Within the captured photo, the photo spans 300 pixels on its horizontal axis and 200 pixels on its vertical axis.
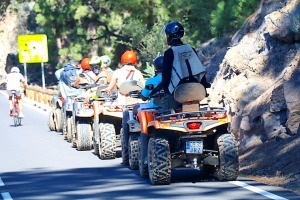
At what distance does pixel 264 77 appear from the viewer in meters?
20.5

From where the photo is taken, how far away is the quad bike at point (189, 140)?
1317 centimetres

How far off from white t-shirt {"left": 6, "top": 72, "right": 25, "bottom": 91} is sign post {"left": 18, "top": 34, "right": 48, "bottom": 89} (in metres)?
21.7

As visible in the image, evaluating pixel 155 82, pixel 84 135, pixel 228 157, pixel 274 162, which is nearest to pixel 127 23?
pixel 84 135

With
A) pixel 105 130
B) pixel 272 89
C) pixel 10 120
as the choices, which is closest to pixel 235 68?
pixel 272 89

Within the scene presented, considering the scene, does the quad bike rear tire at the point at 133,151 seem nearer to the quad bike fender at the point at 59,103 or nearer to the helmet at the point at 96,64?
the helmet at the point at 96,64

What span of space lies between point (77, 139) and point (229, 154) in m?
7.52

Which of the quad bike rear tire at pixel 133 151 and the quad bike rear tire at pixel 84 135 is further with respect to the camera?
the quad bike rear tire at pixel 84 135

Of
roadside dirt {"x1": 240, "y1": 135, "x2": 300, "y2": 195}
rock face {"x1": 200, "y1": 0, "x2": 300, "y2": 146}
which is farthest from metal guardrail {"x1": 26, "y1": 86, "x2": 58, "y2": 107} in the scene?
roadside dirt {"x1": 240, "y1": 135, "x2": 300, "y2": 195}

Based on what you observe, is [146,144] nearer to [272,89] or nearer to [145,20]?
[272,89]

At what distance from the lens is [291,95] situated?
54.4 feet

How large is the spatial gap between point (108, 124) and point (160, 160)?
4812 mm

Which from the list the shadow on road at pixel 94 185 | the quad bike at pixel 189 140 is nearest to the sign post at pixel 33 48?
the shadow on road at pixel 94 185

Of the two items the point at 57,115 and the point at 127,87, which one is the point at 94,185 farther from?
the point at 57,115

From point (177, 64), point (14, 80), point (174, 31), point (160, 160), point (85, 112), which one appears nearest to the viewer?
point (160, 160)
